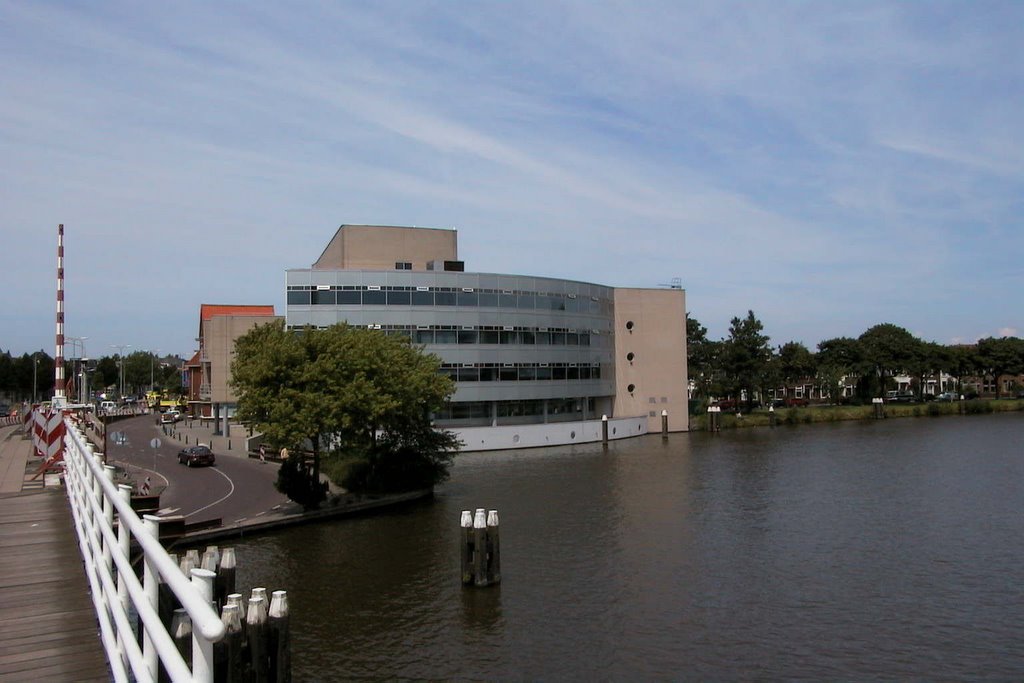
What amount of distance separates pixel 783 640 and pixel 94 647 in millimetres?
19912

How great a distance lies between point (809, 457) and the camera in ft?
218

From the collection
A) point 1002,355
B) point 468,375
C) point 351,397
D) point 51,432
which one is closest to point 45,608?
point 51,432

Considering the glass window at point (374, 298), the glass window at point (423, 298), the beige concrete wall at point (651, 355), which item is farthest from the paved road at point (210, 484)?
the beige concrete wall at point (651, 355)

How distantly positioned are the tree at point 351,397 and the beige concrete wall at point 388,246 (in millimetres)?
34105

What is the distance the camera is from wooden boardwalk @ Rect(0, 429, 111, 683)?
22.7ft

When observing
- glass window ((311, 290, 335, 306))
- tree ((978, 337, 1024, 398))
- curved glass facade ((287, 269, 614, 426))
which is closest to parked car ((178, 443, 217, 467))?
curved glass facade ((287, 269, 614, 426))

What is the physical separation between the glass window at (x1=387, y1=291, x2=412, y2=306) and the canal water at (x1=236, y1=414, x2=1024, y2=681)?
82.9 feet

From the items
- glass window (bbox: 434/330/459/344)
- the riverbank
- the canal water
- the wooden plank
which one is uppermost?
glass window (bbox: 434/330/459/344)

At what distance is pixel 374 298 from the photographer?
72.4 metres

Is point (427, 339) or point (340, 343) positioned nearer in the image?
point (340, 343)

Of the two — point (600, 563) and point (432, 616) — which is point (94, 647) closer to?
point (432, 616)

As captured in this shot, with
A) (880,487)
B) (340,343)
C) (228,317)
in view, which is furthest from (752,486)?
(228,317)

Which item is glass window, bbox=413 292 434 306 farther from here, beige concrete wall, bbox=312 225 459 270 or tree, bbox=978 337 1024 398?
tree, bbox=978 337 1024 398

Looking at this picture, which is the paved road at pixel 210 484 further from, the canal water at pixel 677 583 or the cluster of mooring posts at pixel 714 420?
the cluster of mooring posts at pixel 714 420
